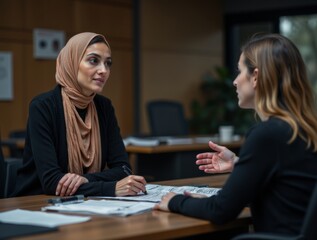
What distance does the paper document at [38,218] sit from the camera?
2.07 m

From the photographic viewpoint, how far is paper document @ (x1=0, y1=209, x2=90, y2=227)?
2.07 meters

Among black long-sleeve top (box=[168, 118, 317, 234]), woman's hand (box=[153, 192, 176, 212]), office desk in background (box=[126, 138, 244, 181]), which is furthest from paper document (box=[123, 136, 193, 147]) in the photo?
black long-sleeve top (box=[168, 118, 317, 234])

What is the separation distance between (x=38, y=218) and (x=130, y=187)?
1.87ft

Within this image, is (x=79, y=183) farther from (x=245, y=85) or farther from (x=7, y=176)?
(x=245, y=85)

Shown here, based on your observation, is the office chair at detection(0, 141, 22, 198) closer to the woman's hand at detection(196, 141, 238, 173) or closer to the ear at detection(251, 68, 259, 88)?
the woman's hand at detection(196, 141, 238, 173)

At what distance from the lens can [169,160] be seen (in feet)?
17.8

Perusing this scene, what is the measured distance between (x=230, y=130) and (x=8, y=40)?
9.05 ft

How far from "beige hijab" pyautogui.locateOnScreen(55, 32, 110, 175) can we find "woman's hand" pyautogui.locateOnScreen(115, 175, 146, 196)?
399mm

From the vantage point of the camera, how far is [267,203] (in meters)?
2.12

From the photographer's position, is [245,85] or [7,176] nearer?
[245,85]

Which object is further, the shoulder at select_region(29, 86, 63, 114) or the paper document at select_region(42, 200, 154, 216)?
the shoulder at select_region(29, 86, 63, 114)

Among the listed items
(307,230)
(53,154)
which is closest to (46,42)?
(53,154)

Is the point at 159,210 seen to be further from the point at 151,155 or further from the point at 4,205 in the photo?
the point at 151,155

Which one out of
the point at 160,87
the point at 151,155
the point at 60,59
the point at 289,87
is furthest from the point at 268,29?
the point at 289,87
